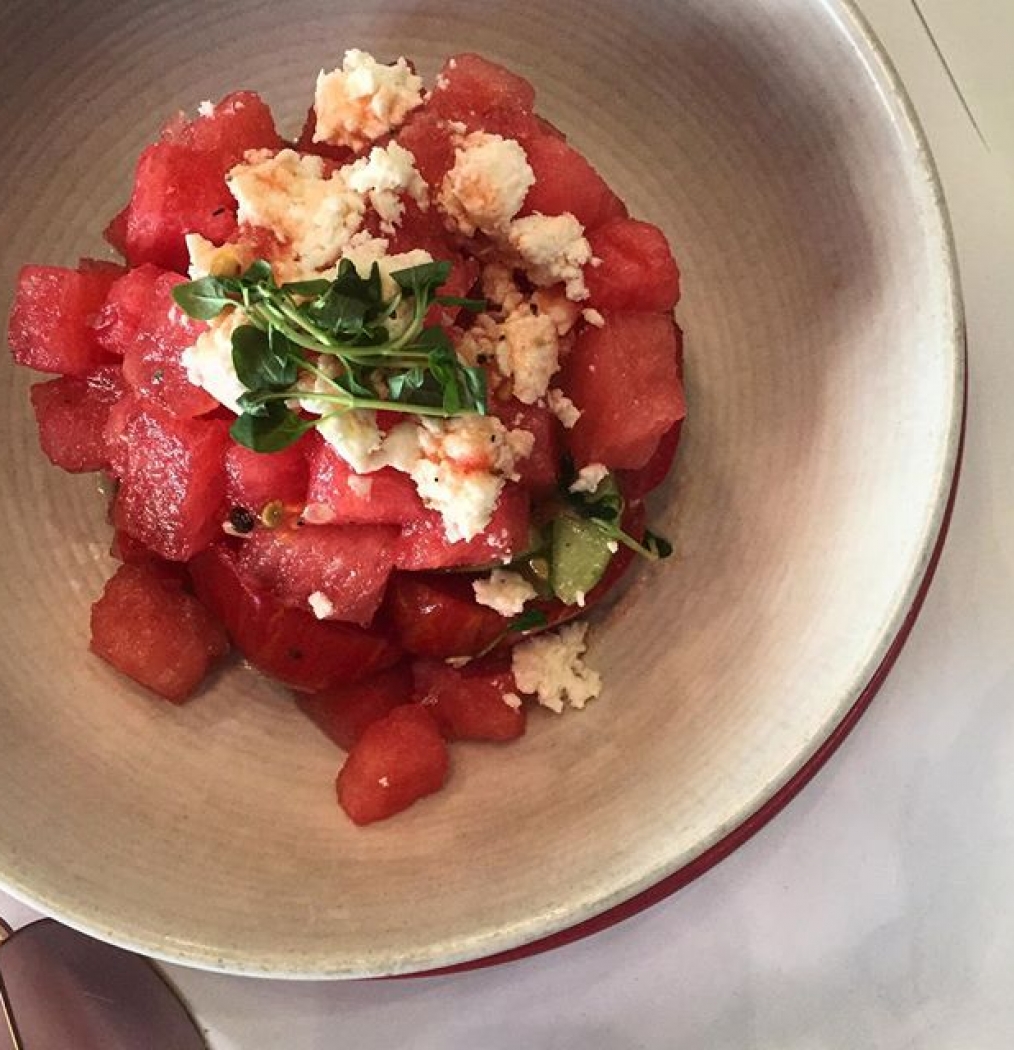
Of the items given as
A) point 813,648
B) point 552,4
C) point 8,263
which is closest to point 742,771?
point 813,648

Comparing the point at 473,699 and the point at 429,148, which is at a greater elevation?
the point at 429,148

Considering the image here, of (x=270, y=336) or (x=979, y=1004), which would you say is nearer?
(x=270, y=336)

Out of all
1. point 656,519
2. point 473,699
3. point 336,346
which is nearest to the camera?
point 336,346

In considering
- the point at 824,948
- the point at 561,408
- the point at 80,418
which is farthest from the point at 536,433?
the point at 824,948

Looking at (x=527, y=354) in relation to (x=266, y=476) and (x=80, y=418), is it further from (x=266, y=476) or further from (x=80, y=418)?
(x=80, y=418)

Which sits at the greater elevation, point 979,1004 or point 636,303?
point 636,303

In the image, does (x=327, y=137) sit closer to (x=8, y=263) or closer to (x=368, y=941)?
(x=8, y=263)

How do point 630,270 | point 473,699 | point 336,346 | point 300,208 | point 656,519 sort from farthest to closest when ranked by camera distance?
1. point 656,519
2. point 473,699
3. point 630,270
4. point 300,208
5. point 336,346
